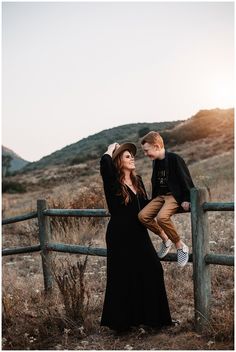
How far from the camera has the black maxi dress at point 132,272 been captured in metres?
5.22

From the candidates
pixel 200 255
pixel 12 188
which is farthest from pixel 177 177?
pixel 12 188

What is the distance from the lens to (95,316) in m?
5.93

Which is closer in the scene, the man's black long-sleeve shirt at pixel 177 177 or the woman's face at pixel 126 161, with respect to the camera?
Answer: the man's black long-sleeve shirt at pixel 177 177

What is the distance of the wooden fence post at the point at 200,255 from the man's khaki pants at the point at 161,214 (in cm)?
19

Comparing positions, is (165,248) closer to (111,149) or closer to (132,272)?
(132,272)

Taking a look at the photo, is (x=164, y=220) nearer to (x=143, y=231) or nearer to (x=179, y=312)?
(x=143, y=231)

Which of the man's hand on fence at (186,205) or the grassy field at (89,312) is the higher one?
the man's hand on fence at (186,205)

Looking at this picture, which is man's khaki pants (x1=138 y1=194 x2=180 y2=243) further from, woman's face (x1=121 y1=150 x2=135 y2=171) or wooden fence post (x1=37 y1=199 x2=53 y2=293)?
wooden fence post (x1=37 y1=199 x2=53 y2=293)

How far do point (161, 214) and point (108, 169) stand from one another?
0.70 metres

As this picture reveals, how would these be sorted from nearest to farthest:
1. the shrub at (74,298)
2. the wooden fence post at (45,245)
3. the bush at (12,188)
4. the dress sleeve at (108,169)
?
the dress sleeve at (108,169) < the shrub at (74,298) < the wooden fence post at (45,245) < the bush at (12,188)

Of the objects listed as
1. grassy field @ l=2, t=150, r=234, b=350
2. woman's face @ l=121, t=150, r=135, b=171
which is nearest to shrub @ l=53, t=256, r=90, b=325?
grassy field @ l=2, t=150, r=234, b=350

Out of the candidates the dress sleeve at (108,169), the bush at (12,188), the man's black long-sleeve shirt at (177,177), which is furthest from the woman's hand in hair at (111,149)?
the bush at (12,188)

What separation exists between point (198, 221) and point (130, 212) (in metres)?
0.69

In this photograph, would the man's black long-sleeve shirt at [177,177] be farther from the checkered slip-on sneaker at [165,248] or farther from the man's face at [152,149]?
the checkered slip-on sneaker at [165,248]
